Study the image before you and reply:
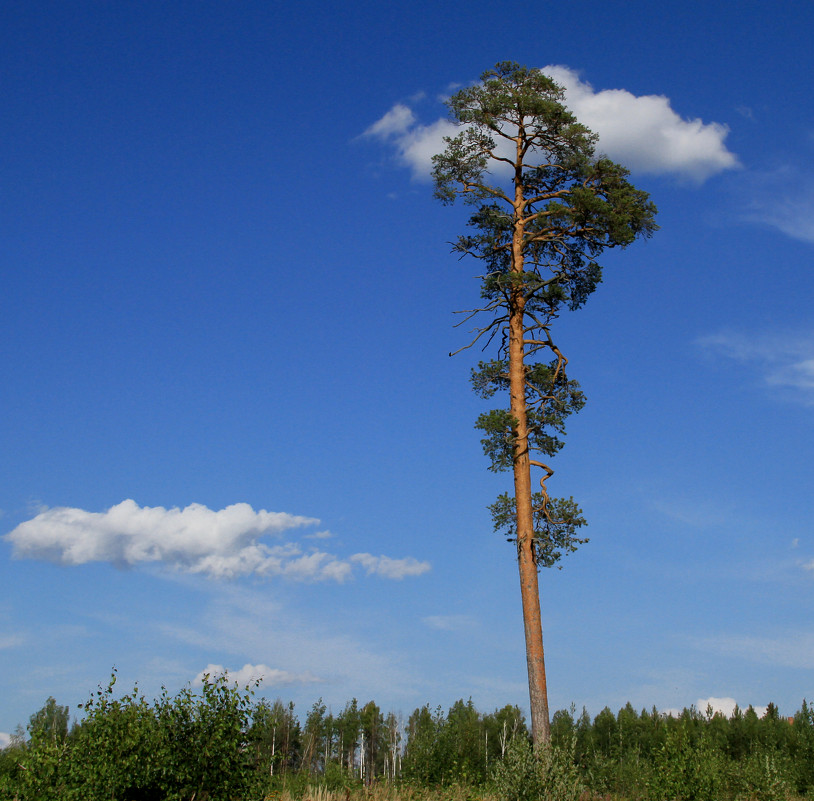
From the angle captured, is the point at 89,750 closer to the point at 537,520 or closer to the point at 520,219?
the point at 537,520

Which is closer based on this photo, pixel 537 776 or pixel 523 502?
pixel 537 776

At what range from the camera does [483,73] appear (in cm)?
1956

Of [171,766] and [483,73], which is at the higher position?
[483,73]

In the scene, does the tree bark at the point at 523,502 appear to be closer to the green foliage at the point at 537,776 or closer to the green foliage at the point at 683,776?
the green foliage at the point at 537,776

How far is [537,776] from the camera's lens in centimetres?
1220

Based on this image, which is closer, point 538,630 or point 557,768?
point 557,768

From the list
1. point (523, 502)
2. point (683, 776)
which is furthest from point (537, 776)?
point (683, 776)

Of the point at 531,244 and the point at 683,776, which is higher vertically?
the point at 531,244

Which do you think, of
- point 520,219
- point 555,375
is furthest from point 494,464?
point 520,219

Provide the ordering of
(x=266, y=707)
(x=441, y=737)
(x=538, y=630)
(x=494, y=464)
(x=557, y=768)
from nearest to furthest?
(x=266, y=707) → (x=557, y=768) → (x=538, y=630) → (x=494, y=464) → (x=441, y=737)

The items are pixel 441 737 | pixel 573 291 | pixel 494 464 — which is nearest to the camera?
pixel 494 464

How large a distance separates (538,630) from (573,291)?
324 inches

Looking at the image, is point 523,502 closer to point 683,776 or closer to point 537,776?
point 537,776

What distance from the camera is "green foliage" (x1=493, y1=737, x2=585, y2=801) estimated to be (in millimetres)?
11758
